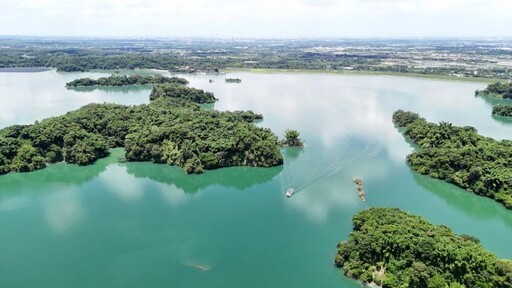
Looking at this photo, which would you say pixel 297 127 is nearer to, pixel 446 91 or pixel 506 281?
pixel 506 281

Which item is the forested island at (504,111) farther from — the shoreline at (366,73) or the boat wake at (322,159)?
the shoreline at (366,73)

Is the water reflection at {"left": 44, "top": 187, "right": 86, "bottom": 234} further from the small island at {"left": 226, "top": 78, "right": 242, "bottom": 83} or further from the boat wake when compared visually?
the small island at {"left": 226, "top": 78, "right": 242, "bottom": 83}

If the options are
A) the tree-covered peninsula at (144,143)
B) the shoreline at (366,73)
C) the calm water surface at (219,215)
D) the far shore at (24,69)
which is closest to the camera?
the calm water surface at (219,215)

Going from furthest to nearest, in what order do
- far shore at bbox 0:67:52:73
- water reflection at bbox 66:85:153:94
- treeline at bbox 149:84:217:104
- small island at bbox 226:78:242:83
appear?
far shore at bbox 0:67:52:73, small island at bbox 226:78:242:83, water reflection at bbox 66:85:153:94, treeline at bbox 149:84:217:104

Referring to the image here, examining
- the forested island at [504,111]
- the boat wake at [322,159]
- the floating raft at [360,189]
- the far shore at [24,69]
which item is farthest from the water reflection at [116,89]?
the forested island at [504,111]

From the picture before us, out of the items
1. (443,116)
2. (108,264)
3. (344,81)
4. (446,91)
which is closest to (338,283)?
(108,264)

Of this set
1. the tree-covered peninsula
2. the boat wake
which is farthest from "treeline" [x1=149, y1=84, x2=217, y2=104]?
the boat wake
